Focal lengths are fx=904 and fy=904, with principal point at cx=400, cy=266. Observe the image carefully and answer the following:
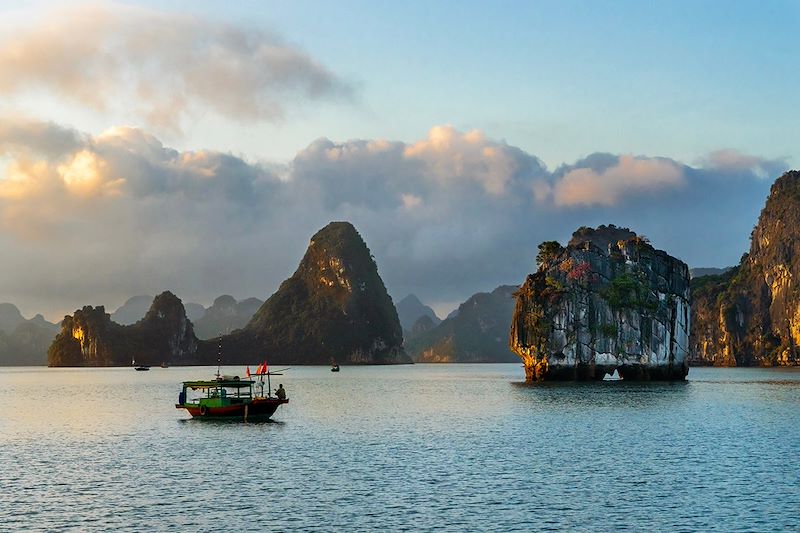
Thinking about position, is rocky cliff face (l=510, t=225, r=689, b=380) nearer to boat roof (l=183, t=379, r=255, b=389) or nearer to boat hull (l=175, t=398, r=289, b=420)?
boat hull (l=175, t=398, r=289, b=420)

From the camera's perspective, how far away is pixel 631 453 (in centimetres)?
6197

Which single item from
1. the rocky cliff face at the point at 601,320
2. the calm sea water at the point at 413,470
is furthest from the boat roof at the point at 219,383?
the rocky cliff face at the point at 601,320

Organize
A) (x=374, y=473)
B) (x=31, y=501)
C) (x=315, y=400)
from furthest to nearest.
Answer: (x=315, y=400), (x=374, y=473), (x=31, y=501)

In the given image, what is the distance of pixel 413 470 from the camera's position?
54594 mm

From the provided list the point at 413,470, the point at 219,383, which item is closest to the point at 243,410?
the point at 219,383

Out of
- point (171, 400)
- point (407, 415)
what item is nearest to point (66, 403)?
point (171, 400)

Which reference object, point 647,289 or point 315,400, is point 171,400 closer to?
point 315,400

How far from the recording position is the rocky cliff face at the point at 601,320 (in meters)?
157

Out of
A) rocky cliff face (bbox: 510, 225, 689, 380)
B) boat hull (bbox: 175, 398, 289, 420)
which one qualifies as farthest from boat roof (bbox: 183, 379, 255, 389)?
rocky cliff face (bbox: 510, 225, 689, 380)

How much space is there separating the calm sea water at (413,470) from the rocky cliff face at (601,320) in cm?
5506

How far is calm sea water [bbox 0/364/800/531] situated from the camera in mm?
40875

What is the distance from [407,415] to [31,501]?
5475cm

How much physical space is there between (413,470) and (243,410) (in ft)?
116

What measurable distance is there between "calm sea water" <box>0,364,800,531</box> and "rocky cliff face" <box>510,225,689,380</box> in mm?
55056
